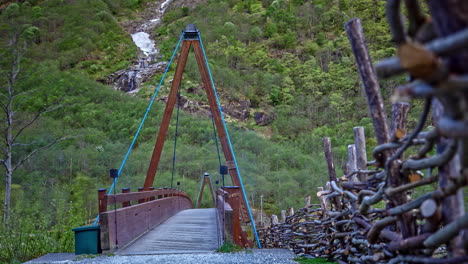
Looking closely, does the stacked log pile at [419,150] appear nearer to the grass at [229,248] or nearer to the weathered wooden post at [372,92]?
the weathered wooden post at [372,92]

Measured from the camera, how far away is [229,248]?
605cm

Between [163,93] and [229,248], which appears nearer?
[229,248]

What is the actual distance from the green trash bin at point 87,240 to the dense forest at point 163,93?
1.30m

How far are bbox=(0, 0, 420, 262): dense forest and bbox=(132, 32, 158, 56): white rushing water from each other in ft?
5.11

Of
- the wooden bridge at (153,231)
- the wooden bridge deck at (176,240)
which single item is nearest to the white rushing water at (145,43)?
the wooden bridge deck at (176,240)

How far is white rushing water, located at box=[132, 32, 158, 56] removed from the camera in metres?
64.9

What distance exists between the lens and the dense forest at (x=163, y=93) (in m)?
14.5

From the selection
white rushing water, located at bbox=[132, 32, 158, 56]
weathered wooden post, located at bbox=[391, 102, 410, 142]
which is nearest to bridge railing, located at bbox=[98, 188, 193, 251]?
weathered wooden post, located at bbox=[391, 102, 410, 142]

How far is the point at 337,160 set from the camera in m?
31.2

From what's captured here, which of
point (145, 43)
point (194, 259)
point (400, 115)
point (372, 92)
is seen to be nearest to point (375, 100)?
point (372, 92)

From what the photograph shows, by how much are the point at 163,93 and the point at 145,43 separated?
2682cm

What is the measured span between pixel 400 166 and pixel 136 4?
98236 millimetres

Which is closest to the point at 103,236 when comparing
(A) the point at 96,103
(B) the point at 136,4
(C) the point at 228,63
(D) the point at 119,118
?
(D) the point at 119,118

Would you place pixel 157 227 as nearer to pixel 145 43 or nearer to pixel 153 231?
pixel 153 231
